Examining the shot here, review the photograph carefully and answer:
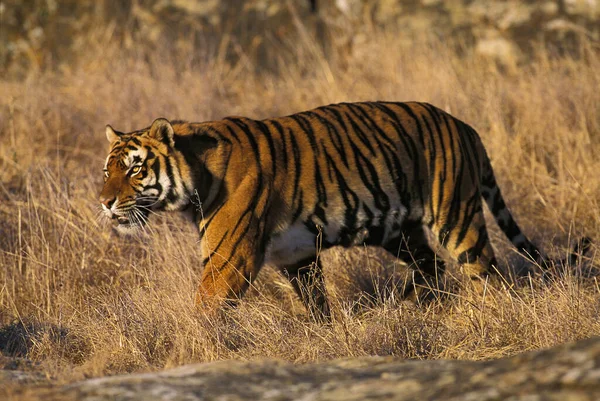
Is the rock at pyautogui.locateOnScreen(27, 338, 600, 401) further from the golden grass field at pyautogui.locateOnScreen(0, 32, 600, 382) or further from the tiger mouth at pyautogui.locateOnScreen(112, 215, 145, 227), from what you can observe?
the tiger mouth at pyautogui.locateOnScreen(112, 215, 145, 227)

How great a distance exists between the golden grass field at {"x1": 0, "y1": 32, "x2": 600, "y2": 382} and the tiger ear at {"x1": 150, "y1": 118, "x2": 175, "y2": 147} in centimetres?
78

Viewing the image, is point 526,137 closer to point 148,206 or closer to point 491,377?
point 148,206

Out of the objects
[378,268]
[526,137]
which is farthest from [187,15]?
[378,268]

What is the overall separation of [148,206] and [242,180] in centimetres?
50

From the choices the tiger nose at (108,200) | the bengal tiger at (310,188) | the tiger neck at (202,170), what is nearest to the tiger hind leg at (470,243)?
the bengal tiger at (310,188)

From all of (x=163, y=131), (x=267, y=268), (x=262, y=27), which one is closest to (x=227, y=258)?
(x=163, y=131)

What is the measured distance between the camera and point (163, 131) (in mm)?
4613

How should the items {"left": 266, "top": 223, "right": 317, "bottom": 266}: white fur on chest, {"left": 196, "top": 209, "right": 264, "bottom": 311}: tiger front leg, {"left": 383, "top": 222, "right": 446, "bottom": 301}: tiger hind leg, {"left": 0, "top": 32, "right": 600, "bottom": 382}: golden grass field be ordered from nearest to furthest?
{"left": 0, "top": 32, "right": 600, "bottom": 382}: golden grass field → {"left": 196, "top": 209, "right": 264, "bottom": 311}: tiger front leg → {"left": 266, "top": 223, "right": 317, "bottom": 266}: white fur on chest → {"left": 383, "top": 222, "right": 446, "bottom": 301}: tiger hind leg

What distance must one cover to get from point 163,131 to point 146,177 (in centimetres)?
25

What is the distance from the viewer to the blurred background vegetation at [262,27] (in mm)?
10016

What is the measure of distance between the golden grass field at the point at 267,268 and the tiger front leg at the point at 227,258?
0.12 meters

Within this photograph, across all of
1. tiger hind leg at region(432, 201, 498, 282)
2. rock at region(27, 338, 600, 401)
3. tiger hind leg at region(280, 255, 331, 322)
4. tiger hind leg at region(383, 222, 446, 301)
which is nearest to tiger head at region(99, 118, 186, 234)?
tiger hind leg at region(280, 255, 331, 322)

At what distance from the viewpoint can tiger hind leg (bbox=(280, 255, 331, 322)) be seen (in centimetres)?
482

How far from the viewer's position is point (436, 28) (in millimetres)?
10336
